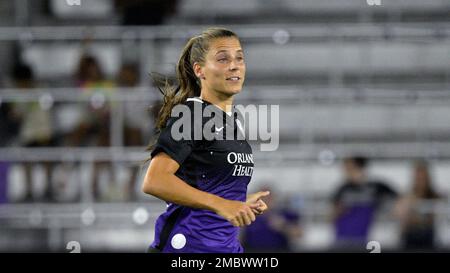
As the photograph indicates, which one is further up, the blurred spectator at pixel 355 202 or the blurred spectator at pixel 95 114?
the blurred spectator at pixel 95 114

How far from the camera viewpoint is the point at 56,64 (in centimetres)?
818

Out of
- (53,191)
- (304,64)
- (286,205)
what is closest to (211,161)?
(286,205)

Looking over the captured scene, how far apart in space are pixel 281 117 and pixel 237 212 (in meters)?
3.89

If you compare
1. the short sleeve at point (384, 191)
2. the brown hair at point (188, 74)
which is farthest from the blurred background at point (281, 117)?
the brown hair at point (188, 74)

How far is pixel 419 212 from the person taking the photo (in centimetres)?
677

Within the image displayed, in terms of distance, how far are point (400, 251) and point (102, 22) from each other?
10.6ft

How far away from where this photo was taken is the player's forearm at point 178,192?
3.79 meters

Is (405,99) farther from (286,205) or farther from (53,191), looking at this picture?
(53,191)

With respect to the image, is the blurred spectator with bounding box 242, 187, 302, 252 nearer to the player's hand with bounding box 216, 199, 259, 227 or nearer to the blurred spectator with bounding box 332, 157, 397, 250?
the blurred spectator with bounding box 332, 157, 397, 250

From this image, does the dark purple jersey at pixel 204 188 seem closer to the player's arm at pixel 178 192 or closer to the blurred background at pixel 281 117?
the player's arm at pixel 178 192

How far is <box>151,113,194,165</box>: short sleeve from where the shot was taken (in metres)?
3.85

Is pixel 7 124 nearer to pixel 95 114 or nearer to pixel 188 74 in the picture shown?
pixel 95 114

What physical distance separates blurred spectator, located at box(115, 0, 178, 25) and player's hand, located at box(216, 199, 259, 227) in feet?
13.0

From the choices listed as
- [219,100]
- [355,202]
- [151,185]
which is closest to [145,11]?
[355,202]
